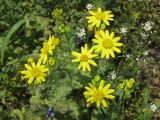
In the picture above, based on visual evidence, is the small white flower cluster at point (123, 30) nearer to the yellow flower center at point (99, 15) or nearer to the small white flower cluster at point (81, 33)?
the small white flower cluster at point (81, 33)

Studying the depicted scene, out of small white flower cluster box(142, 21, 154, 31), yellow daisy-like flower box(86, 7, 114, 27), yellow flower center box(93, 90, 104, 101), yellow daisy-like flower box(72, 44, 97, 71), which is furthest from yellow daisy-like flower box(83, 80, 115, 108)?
small white flower cluster box(142, 21, 154, 31)

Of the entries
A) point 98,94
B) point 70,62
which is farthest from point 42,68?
point 98,94

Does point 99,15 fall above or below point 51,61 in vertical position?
above

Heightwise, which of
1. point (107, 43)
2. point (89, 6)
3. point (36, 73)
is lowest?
point (36, 73)

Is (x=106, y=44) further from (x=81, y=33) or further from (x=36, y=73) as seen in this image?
(x=81, y=33)

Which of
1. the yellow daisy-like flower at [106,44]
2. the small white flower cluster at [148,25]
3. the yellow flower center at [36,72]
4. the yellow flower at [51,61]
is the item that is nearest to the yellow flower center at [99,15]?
the yellow daisy-like flower at [106,44]

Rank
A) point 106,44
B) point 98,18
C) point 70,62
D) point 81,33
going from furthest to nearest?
point 81,33
point 70,62
point 98,18
point 106,44

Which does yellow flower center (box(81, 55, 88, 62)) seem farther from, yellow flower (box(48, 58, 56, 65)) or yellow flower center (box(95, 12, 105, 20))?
yellow flower center (box(95, 12, 105, 20))

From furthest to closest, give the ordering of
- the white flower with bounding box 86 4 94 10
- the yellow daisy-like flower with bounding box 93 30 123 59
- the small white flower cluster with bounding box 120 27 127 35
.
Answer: the white flower with bounding box 86 4 94 10 → the small white flower cluster with bounding box 120 27 127 35 → the yellow daisy-like flower with bounding box 93 30 123 59
